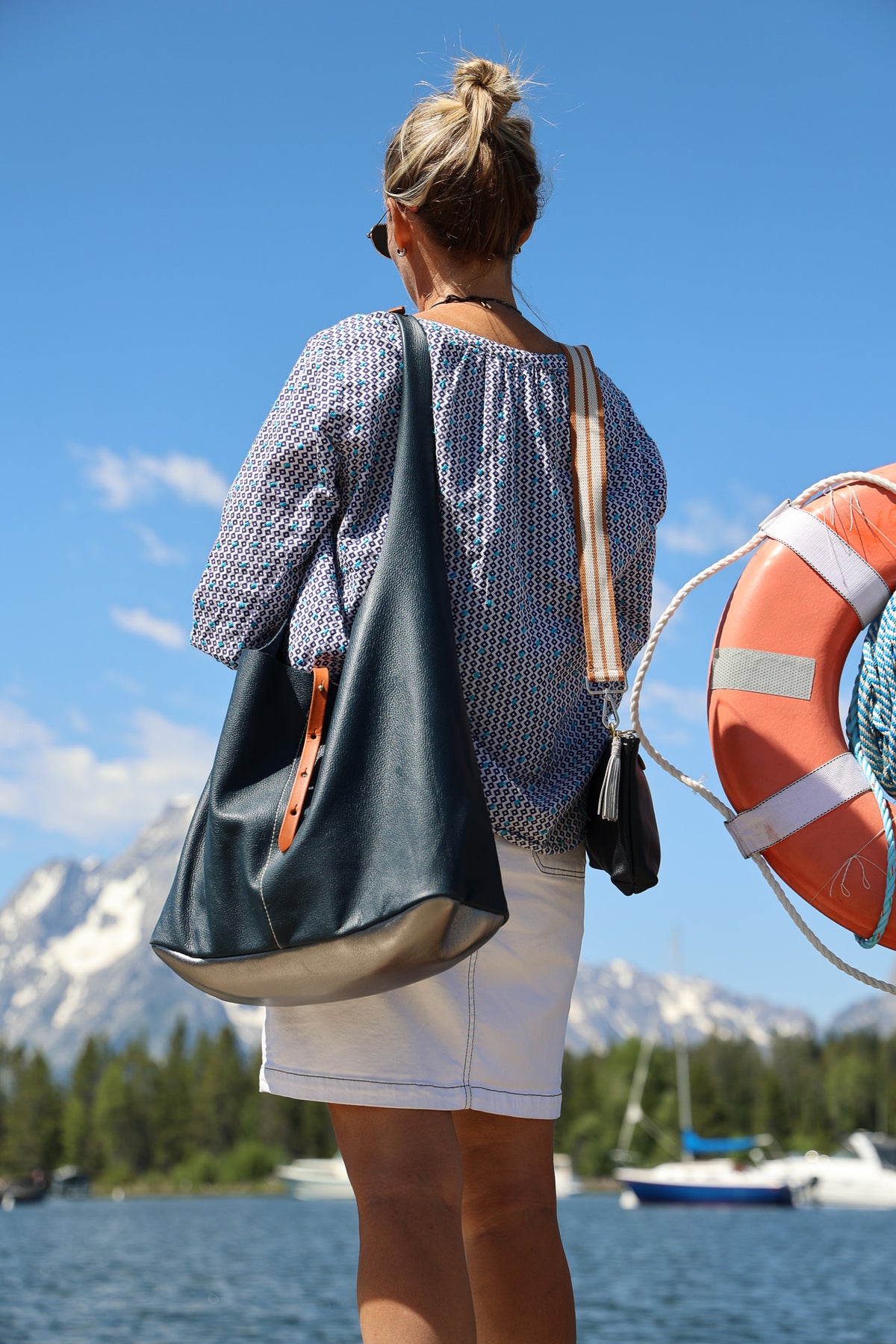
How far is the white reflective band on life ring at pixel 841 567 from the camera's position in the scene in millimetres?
1862

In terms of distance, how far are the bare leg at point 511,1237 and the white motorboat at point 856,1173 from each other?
2087 inches

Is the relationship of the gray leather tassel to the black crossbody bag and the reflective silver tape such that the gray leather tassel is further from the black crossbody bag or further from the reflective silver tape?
the reflective silver tape

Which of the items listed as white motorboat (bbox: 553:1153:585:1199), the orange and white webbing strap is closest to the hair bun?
the orange and white webbing strap

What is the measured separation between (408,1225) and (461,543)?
66cm

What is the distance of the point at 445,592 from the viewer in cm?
127

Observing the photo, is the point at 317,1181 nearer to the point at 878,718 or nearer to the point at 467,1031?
the point at 878,718

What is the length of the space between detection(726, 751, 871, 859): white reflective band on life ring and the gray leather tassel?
419 millimetres

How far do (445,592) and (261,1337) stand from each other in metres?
19.0

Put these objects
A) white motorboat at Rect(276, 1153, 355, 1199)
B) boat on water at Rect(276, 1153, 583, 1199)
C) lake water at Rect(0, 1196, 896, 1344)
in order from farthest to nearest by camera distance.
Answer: boat on water at Rect(276, 1153, 583, 1199), white motorboat at Rect(276, 1153, 355, 1199), lake water at Rect(0, 1196, 896, 1344)

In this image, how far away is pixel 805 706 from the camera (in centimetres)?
180

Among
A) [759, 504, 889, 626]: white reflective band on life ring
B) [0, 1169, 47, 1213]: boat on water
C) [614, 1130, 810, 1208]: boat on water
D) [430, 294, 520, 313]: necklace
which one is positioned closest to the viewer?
[430, 294, 520, 313]: necklace

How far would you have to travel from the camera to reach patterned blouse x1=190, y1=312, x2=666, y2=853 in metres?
1.33

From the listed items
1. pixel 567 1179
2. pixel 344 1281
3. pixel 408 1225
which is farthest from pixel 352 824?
pixel 567 1179

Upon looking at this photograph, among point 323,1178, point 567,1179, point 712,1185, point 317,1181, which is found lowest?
point 567,1179
